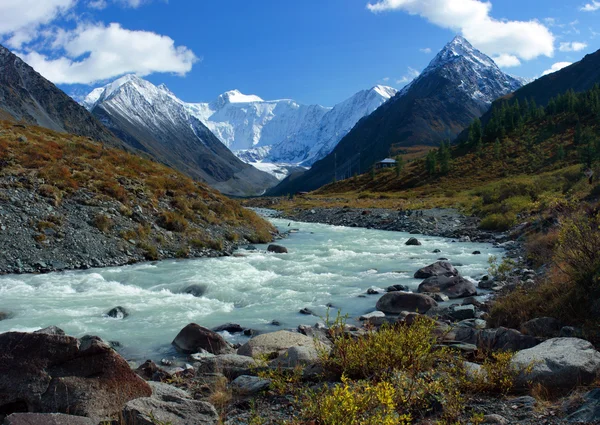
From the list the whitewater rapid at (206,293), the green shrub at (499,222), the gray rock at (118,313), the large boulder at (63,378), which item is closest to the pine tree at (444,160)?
the green shrub at (499,222)

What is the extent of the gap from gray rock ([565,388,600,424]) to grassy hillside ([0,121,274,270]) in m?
20.2

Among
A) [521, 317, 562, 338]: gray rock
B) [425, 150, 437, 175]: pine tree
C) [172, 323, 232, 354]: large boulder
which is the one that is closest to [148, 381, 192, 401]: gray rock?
[172, 323, 232, 354]: large boulder

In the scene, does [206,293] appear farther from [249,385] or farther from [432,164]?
[432,164]

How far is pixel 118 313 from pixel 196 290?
3.60 metres

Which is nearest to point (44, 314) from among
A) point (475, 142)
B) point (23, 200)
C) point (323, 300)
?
point (323, 300)

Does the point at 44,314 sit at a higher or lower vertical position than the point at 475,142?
lower

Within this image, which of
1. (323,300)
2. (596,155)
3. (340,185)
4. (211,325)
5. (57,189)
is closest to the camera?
(211,325)

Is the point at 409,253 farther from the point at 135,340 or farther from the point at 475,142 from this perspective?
the point at 475,142

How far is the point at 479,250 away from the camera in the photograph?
90.4 feet

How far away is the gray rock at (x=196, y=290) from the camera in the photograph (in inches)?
674

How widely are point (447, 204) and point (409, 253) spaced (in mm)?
37868

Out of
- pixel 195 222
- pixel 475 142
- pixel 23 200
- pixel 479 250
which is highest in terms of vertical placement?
pixel 475 142

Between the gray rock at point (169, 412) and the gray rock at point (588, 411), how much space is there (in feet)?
13.7

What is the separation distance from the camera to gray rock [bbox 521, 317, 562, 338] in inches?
328
